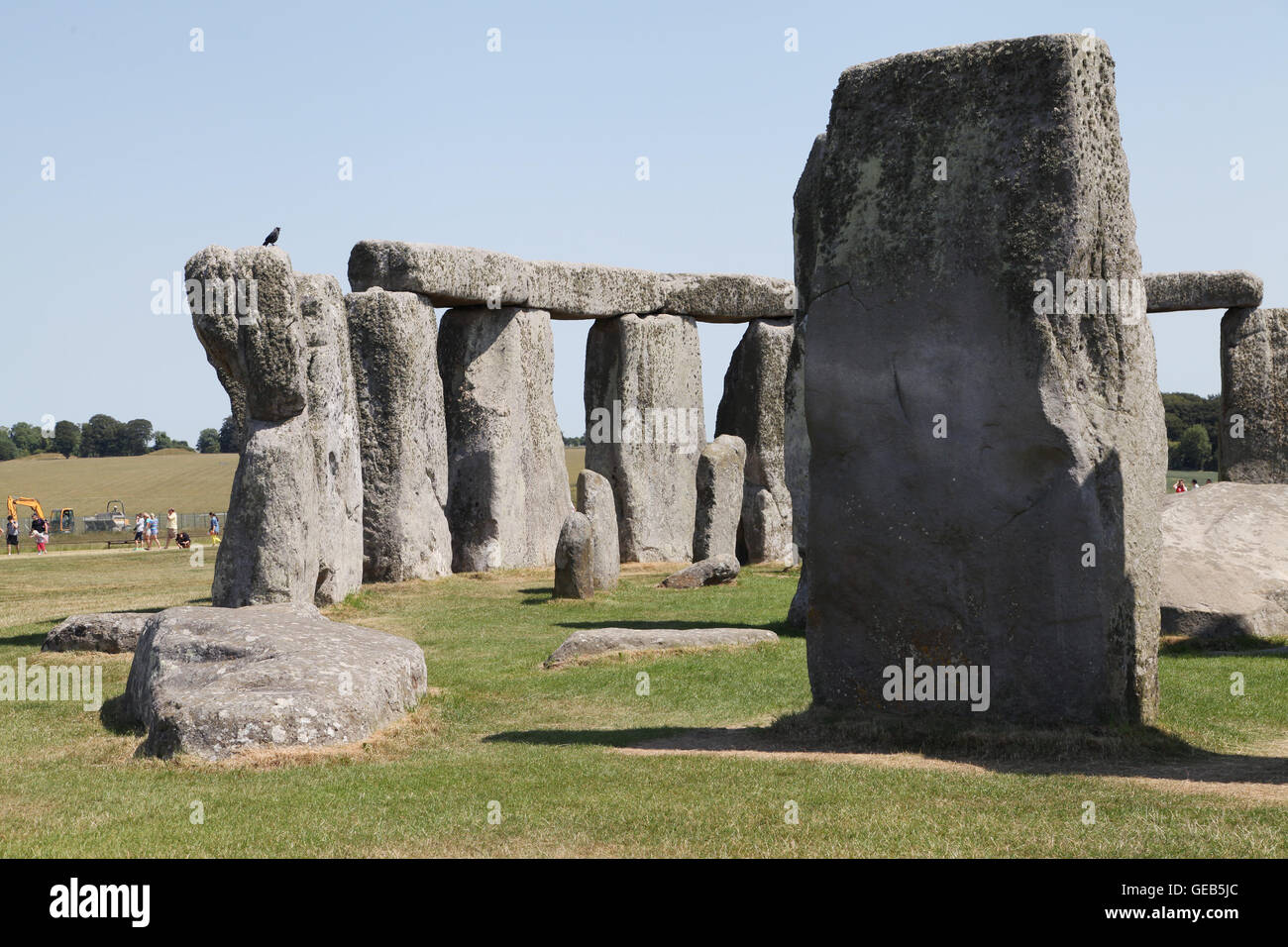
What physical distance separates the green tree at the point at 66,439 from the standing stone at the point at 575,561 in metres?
93.5

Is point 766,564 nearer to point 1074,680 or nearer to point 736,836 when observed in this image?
point 1074,680

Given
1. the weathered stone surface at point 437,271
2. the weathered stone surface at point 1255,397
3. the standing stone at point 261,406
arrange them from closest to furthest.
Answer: the standing stone at point 261,406, the weathered stone surface at point 437,271, the weathered stone surface at point 1255,397

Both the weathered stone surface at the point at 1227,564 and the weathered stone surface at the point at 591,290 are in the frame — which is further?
the weathered stone surface at the point at 591,290

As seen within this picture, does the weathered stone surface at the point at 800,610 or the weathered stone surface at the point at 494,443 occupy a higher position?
the weathered stone surface at the point at 494,443

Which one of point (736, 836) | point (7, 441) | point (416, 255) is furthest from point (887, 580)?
point (7, 441)

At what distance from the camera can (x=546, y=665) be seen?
12.3m

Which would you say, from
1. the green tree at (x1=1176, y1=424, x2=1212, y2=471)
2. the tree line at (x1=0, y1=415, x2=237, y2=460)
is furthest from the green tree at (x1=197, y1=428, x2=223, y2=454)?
the green tree at (x1=1176, y1=424, x2=1212, y2=471)

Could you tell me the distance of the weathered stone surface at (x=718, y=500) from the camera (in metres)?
24.0

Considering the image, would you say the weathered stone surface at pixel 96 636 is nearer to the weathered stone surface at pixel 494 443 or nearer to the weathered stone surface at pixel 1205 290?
the weathered stone surface at pixel 494 443

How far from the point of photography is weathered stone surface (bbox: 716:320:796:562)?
25109mm

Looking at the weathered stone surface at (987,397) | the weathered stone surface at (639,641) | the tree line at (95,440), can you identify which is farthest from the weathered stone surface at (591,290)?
the tree line at (95,440)

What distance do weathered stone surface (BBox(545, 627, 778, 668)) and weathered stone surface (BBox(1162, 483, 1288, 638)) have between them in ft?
11.6

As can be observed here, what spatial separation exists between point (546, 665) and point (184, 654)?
11.5ft

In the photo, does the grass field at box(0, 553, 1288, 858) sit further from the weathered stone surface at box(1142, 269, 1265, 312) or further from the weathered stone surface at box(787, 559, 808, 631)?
the weathered stone surface at box(1142, 269, 1265, 312)
